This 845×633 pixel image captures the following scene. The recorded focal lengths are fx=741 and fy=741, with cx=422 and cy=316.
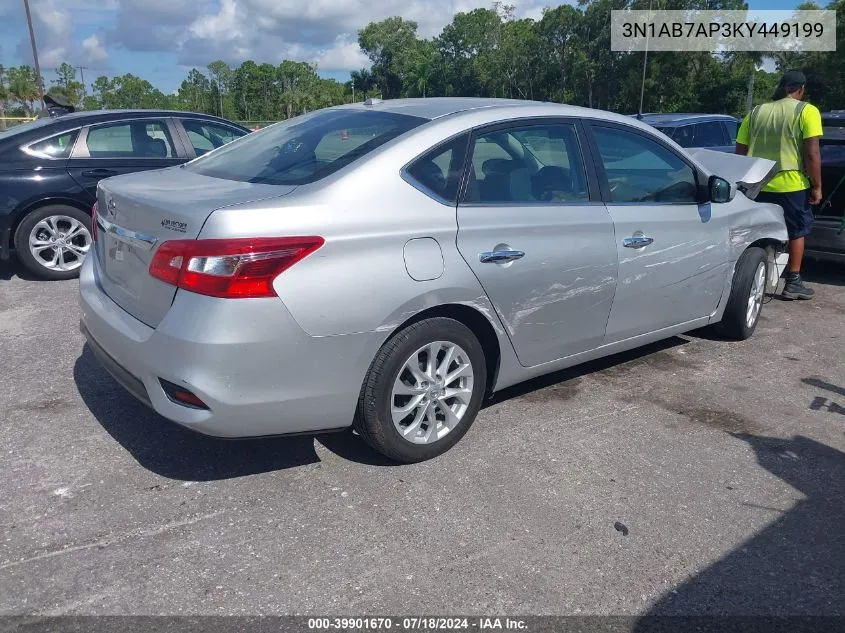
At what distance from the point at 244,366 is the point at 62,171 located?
16.6ft

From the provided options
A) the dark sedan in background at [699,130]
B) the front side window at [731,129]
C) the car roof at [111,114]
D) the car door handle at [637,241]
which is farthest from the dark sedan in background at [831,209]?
the car roof at [111,114]

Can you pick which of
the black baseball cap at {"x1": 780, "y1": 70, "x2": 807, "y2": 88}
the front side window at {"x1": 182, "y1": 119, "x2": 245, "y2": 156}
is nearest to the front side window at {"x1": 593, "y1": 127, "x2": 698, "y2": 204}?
the black baseball cap at {"x1": 780, "y1": 70, "x2": 807, "y2": 88}

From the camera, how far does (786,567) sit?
2.78 meters

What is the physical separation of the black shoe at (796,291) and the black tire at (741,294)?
61.4 inches

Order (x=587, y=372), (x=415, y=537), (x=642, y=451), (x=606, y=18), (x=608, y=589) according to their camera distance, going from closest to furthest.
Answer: (x=608, y=589) < (x=415, y=537) < (x=642, y=451) < (x=587, y=372) < (x=606, y=18)

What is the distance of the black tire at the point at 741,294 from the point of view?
5.12 m

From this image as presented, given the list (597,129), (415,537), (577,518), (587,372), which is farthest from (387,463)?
(597,129)

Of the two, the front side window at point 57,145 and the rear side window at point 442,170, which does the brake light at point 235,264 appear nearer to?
the rear side window at point 442,170

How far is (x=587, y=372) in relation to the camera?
4770 mm

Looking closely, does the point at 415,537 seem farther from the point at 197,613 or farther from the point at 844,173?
the point at 844,173

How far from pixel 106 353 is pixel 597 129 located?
2.79 metres

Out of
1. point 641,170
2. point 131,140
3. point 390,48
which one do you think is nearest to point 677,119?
point 641,170

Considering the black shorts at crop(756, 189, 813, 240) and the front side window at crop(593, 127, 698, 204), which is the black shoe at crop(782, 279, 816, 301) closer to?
the black shorts at crop(756, 189, 813, 240)

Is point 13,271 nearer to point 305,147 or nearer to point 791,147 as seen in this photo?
point 305,147
